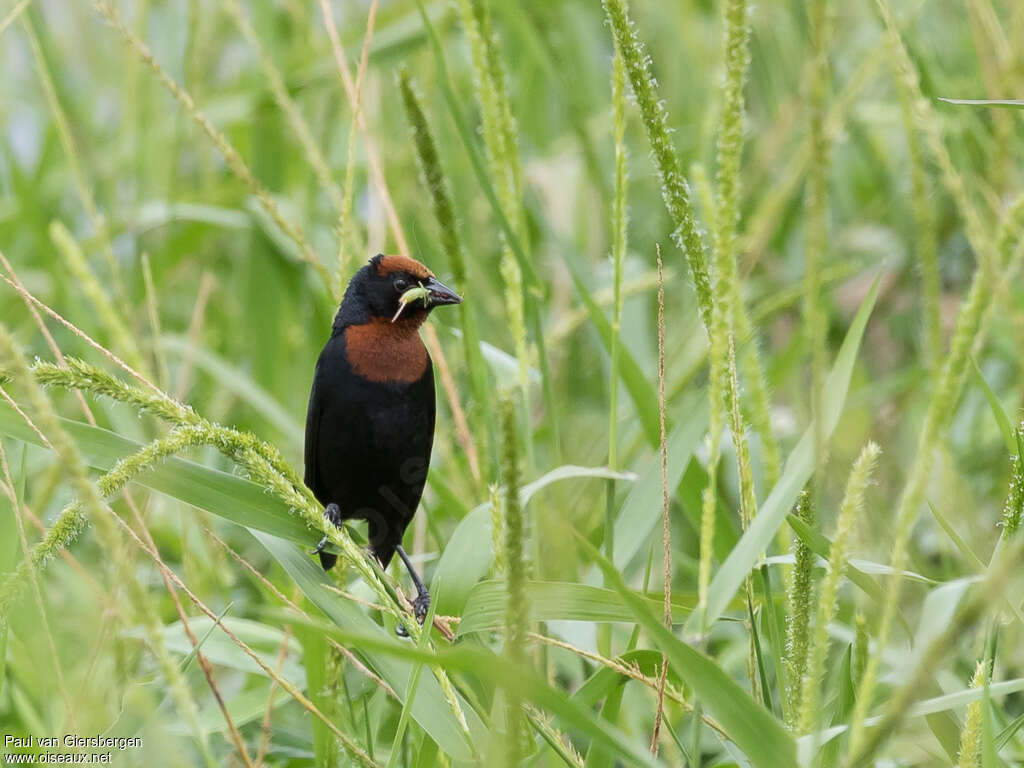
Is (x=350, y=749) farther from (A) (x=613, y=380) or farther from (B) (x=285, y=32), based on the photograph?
Result: (B) (x=285, y=32)

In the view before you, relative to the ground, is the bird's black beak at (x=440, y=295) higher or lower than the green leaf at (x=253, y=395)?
higher

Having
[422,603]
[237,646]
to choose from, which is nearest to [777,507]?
[237,646]

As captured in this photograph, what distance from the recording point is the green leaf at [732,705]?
1.15 m

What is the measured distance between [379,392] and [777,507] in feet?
3.58

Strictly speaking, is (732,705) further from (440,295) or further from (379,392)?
(379,392)

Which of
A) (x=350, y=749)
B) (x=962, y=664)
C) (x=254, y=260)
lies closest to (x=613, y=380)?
(x=350, y=749)

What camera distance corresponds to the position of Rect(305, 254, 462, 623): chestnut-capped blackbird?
2.30m

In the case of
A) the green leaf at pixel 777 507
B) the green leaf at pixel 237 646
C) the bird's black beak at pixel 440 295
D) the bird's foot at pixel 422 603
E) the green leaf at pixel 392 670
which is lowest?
the bird's foot at pixel 422 603

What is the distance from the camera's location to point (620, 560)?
5.57 ft

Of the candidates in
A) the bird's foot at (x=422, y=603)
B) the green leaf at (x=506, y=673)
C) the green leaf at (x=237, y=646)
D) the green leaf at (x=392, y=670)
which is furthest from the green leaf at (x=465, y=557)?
the bird's foot at (x=422, y=603)

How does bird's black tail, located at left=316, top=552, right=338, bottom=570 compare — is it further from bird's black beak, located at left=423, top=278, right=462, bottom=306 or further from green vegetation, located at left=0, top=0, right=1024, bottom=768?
bird's black beak, located at left=423, top=278, right=462, bottom=306

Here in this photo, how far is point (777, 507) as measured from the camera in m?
1.37

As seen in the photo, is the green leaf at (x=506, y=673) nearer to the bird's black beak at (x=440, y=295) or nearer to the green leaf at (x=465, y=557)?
the green leaf at (x=465, y=557)

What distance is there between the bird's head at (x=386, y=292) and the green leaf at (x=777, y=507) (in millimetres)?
928
